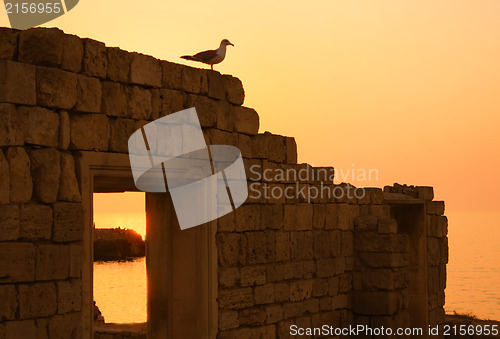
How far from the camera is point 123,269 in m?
48.0

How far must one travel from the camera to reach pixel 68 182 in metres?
6.11

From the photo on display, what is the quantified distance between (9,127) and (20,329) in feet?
5.31

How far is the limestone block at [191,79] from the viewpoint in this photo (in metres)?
7.43

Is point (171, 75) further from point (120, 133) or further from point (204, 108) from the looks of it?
point (120, 133)

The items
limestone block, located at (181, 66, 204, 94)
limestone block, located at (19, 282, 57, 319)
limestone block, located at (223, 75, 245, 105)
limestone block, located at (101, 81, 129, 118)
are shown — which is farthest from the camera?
limestone block, located at (223, 75, 245, 105)

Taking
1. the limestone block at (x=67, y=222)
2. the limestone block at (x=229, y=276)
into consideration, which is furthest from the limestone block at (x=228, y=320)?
the limestone block at (x=67, y=222)

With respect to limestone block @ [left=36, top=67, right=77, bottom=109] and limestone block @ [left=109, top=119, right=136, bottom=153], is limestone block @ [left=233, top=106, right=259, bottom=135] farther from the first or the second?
limestone block @ [left=36, top=67, right=77, bottom=109]

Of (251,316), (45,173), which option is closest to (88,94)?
(45,173)

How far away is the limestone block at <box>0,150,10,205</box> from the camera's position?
568 cm

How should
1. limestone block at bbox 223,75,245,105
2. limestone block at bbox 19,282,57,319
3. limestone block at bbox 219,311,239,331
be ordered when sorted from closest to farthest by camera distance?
1. limestone block at bbox 19,282,57,319
2. limestone block at bbox 219,311,239,331
3. limestone block at bbox 223,75,245,105

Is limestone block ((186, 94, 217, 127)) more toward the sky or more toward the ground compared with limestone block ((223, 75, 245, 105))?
more toward the ground

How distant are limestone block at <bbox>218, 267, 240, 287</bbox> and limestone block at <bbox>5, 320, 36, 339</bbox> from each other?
2.45m

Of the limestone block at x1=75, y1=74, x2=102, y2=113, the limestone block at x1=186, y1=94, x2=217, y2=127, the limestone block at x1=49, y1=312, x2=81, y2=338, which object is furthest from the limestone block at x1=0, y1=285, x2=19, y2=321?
the limestone block at x1=186, y1=94, x2=217, y2=127

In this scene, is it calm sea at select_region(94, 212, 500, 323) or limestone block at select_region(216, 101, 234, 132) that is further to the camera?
calm sea at select_region(94, 212, 500, 323)
